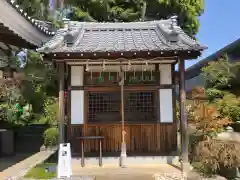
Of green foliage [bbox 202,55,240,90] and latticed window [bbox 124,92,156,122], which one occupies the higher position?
green foliage [bbox 202,55,240,90]

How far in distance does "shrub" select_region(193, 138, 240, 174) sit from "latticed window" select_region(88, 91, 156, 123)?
8.55 feet

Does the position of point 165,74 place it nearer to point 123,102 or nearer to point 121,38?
point 123,102

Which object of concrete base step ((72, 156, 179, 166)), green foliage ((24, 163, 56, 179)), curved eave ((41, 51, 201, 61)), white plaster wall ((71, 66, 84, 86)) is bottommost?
green foliage ((24, 163, 56, 179))

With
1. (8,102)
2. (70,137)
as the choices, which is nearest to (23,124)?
(8,102)

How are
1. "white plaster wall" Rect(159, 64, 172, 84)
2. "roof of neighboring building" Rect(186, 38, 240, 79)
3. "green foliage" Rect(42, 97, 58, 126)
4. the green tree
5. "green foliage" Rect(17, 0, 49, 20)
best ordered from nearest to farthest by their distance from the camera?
"white plaster wall" Rect(159, 64, 172, 84), the green tree, "roof of neighboring building" Rect(186, 38, 240, 79), "green foliage" Rect(42, 97, 58, 126), "green foliage" Rect(17, 0, 49, 20)

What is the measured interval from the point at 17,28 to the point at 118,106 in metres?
4.11

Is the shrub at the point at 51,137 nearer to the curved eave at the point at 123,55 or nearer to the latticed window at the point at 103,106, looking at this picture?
the latticed window at the point at 103,106

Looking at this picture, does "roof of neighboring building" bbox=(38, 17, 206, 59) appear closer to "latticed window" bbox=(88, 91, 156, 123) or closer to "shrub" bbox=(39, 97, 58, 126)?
"latticed window" bbox=(88, 91, 156, 123)

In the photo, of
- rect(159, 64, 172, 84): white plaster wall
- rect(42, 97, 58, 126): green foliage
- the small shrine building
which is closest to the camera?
the small shrine building

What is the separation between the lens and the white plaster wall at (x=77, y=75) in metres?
10.4

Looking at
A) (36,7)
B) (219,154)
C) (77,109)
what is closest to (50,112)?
(77,109)

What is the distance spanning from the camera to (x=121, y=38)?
10992 millimetres

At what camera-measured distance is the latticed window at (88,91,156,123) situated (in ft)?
34.2

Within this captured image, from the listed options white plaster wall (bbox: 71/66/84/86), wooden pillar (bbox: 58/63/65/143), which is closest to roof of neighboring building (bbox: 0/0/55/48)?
wooden pillar (bbox: 58/63/65/143)
